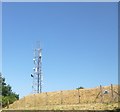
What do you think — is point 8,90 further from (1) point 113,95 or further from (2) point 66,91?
(1) point 113,95

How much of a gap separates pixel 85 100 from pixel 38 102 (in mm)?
7153

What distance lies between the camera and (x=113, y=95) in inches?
1403

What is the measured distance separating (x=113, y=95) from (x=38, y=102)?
1097 cm

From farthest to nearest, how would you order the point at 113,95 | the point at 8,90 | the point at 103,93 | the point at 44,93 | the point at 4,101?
the point at 8,90, the point at 4,101, the point at 44,93, the point at 103,93, the point at 113,95

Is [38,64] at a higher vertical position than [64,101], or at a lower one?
higher

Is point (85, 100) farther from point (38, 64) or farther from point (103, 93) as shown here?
point (38, 64)

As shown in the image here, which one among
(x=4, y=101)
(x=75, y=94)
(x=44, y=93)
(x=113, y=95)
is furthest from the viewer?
(x=4, y=101)

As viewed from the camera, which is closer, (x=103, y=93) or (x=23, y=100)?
(x=103, y=93)

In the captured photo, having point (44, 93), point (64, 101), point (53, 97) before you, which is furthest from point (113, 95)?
point (44, 93)

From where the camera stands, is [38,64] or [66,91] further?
[38,64]

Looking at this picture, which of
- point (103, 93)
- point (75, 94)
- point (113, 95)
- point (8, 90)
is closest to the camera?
point (113, 95)

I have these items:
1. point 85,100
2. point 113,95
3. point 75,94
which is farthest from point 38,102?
point 113,95

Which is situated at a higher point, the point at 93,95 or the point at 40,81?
the point at 40,81

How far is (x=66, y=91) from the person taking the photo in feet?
147
